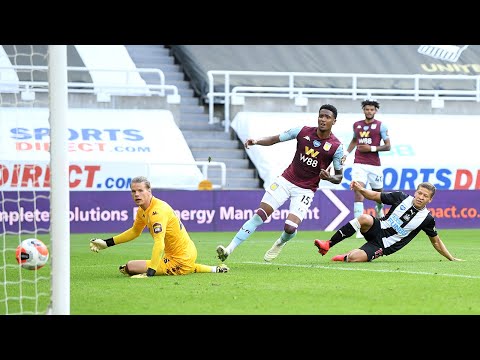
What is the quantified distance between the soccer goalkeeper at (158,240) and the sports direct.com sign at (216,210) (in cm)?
800

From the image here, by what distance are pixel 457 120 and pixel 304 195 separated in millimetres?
14057

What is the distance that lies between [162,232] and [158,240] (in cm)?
12

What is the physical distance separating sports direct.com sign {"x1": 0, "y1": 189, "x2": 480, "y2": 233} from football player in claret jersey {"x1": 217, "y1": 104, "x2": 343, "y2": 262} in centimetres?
716

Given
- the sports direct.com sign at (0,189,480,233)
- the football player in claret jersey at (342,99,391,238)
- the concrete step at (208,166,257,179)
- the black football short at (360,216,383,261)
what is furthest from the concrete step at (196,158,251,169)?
the black football short at (360,216,383,261)

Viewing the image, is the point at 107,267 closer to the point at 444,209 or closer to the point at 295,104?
the point at 444,209

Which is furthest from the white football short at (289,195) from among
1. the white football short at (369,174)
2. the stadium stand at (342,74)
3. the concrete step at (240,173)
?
the stadium stand at (342,74)

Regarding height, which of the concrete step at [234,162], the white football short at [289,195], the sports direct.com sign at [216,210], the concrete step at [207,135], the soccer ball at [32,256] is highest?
the white football short at [289,195]

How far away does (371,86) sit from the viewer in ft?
94.9

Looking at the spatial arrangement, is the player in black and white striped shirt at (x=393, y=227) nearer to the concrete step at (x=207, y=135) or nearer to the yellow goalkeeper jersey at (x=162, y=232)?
the yellow goalkeeper jersey at (x=162, y=232)

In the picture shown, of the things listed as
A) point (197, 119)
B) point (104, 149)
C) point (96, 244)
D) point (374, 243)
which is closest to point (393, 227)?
point (374, 243)

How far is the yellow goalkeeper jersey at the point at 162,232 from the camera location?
1129cm

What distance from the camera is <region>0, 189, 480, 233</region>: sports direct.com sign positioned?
20.7 meters
